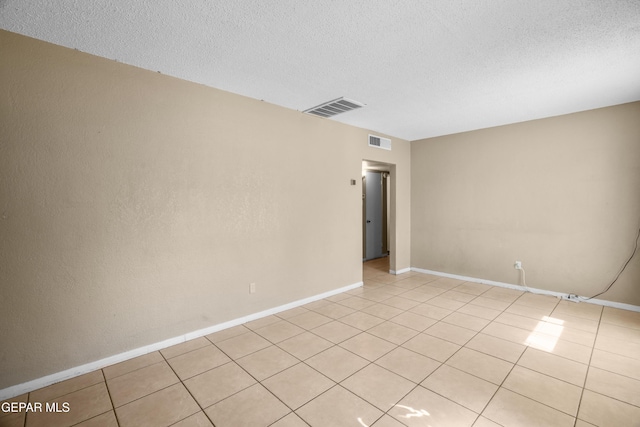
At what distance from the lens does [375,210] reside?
7.32 m

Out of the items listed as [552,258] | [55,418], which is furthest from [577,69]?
[55,418]

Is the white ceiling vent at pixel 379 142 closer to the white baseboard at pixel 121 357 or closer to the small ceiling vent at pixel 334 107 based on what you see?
the small ceiling vent at pixel 334 107

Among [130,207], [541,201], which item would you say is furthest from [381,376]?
[541,201]

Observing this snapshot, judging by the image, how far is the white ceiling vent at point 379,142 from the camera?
5.24 meters

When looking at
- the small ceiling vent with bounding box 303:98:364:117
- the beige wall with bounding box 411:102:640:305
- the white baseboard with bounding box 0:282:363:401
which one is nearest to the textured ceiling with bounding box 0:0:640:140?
the small ceiling vent with bounding box 303:98:364:117

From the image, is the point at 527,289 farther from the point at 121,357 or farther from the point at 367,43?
the point at 121,357

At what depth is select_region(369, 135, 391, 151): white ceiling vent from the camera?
17.2ft

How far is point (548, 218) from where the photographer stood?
450 centimetres

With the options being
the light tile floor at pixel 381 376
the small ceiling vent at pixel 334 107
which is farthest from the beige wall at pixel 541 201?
the small ceiling vent at pixel 334 107

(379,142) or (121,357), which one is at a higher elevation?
(379,142)

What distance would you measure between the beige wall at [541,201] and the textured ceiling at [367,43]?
32.0 inches

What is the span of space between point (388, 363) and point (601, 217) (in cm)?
400

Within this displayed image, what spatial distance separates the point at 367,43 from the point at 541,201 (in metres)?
4.07

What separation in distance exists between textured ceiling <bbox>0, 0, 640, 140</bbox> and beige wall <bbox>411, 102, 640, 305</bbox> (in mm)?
814
